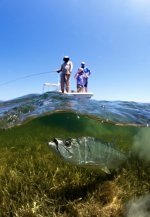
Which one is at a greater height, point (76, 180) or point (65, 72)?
point (65, 72)

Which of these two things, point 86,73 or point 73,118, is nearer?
point 73,118

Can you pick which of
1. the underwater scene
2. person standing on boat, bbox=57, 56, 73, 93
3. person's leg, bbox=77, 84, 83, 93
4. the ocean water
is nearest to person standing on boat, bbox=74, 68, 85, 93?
person's leg, bbox=77, 84, 83, 93

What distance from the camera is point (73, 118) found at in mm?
14070

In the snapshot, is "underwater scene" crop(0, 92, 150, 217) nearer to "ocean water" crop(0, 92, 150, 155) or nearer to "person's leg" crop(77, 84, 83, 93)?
"ocean water" crop(0, 92, 150, 155)

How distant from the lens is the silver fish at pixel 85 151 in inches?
218

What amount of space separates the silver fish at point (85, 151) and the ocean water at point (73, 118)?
7116 millimetres

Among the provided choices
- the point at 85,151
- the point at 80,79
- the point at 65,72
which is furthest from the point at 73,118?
the point at 85,151

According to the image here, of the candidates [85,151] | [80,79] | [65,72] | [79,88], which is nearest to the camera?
[85,151]

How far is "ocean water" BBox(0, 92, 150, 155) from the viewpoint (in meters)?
13.7

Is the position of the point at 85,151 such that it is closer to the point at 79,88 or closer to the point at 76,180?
the point at 76,180

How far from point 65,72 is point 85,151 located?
33.2 feet

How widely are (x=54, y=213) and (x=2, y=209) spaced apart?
1295 mm

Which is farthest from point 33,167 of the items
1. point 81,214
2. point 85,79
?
point 85,79

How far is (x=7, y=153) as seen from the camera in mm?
10273
